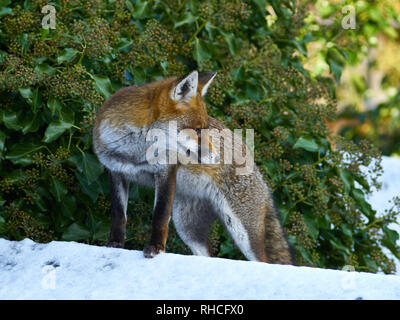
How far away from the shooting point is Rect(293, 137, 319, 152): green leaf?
4.16 m

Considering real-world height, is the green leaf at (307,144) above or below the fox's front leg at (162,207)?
below

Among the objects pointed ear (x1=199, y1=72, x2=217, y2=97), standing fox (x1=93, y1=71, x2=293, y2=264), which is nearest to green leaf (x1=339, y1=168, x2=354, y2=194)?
standing fox (x1=93, y1=71, x2=293, y2=264)

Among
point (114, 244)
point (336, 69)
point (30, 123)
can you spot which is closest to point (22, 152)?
point (30, 123)

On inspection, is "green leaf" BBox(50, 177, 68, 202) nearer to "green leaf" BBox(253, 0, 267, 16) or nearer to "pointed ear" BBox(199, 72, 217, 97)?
"pointed ear" BBox(199, 72, 217, 97)

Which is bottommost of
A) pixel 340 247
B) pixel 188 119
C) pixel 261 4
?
pixel 340 247

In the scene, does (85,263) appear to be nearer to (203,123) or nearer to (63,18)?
(203,123)

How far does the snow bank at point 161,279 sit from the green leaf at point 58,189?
62 centimetres

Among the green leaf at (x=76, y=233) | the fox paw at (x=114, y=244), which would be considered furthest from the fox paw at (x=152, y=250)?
the green leaf at (x=76, y=233)

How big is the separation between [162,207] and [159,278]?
55 centimetres

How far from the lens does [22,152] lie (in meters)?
3.61

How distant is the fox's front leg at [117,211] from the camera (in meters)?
3.33

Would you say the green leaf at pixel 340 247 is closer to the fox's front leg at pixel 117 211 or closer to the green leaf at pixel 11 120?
the fox's front leg at pixel 117 211

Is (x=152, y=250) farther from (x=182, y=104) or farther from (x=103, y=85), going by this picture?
→ (x=103, y=85)

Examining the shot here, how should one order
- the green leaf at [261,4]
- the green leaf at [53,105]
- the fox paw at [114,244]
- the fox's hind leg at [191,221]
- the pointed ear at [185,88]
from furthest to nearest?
1. the green leaf at [261,4]
2. the fox's hind leg at [191,221]
3. the green leaf at [53,105]
4. the fox paw at [114,244]
5. the pointed ear at [185,88]
